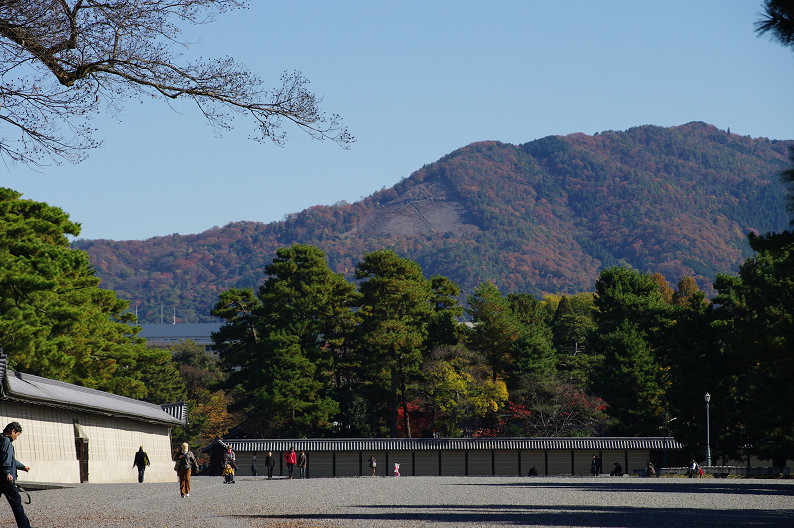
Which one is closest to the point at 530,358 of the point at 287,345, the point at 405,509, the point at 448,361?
the point at 448,361

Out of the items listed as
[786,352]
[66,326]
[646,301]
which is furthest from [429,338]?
[786,352]

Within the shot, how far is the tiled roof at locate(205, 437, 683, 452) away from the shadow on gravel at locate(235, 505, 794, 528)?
36688mm

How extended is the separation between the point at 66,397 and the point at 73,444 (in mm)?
1762

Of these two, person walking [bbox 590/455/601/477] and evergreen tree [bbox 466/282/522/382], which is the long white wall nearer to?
person walking [bbox 590/455/601/477]

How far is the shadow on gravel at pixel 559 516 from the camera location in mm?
13914

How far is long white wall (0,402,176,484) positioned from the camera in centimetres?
2475

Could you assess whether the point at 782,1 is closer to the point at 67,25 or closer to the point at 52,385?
the point at 67,25

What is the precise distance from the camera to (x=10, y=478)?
11.8 metres

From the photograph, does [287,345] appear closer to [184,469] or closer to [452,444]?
[452,444]

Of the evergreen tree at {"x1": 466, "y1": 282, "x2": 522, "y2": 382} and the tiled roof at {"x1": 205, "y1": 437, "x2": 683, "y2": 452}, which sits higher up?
the evergreen tree at {"x1": 466, "y1": 282, "x2": 522, "y2": 382}

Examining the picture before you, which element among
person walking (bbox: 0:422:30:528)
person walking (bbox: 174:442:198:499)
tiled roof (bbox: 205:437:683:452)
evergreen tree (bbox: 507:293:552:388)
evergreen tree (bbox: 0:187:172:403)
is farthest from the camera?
evergreen tree (bbox: 507:293:552:388)

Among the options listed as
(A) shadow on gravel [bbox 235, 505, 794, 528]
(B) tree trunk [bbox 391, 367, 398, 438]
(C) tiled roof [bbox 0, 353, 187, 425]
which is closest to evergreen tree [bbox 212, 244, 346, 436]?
(B) tree trunk [bbox 391, 367, 398, 438]

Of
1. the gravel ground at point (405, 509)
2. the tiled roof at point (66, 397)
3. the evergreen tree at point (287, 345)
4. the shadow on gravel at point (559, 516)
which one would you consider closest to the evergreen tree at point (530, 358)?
the evergreen tree at point (287, 345)

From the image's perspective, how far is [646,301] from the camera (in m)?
61.4
